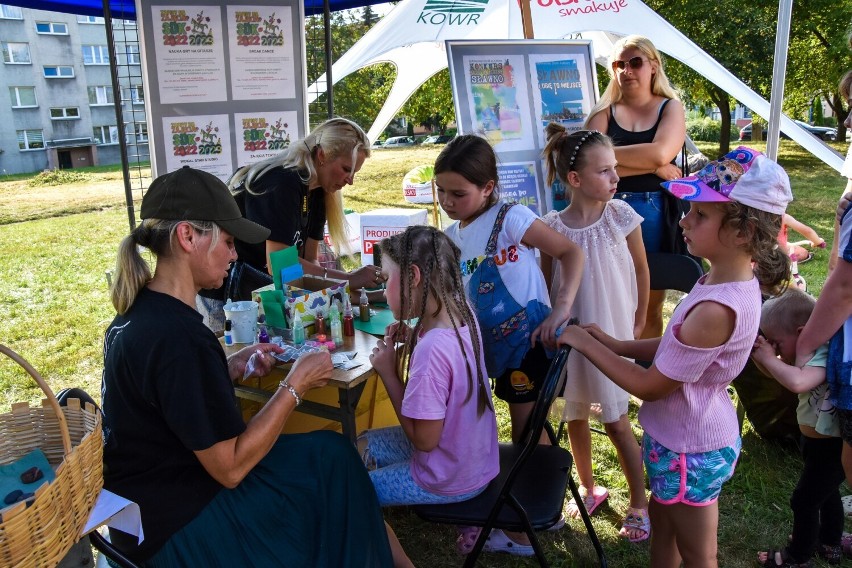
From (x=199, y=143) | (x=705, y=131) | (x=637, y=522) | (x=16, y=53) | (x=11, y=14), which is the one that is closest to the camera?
(x=637, y=522)

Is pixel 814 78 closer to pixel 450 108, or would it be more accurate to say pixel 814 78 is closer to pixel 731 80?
pixel 450 108

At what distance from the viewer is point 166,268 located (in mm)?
1796

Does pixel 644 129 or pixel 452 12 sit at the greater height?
pixel 452 12

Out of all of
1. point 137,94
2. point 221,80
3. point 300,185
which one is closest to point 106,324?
point 137,94

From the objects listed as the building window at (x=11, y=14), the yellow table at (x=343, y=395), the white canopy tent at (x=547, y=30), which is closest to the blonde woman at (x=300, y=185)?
the yellow table at (x=343, y=395)

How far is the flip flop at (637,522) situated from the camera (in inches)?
106

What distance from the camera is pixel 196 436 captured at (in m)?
1.60

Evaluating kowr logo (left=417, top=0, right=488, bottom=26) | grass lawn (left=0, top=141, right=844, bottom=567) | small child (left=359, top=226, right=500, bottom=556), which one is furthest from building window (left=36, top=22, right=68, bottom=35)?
small child (left=359, top=226, right=500, bottom=556)

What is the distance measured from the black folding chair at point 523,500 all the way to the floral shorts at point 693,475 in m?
0.33

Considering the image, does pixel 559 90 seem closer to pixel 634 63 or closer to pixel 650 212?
pixel 634 63

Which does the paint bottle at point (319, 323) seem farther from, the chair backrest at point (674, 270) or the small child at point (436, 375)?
the chair backrest at point (674, 270)

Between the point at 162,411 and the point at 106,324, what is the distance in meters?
4.56

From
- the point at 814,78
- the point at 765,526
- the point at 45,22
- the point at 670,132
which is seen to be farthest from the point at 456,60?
the point at 45,22

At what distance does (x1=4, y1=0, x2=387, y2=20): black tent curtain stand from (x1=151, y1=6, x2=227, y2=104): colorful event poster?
46cm
